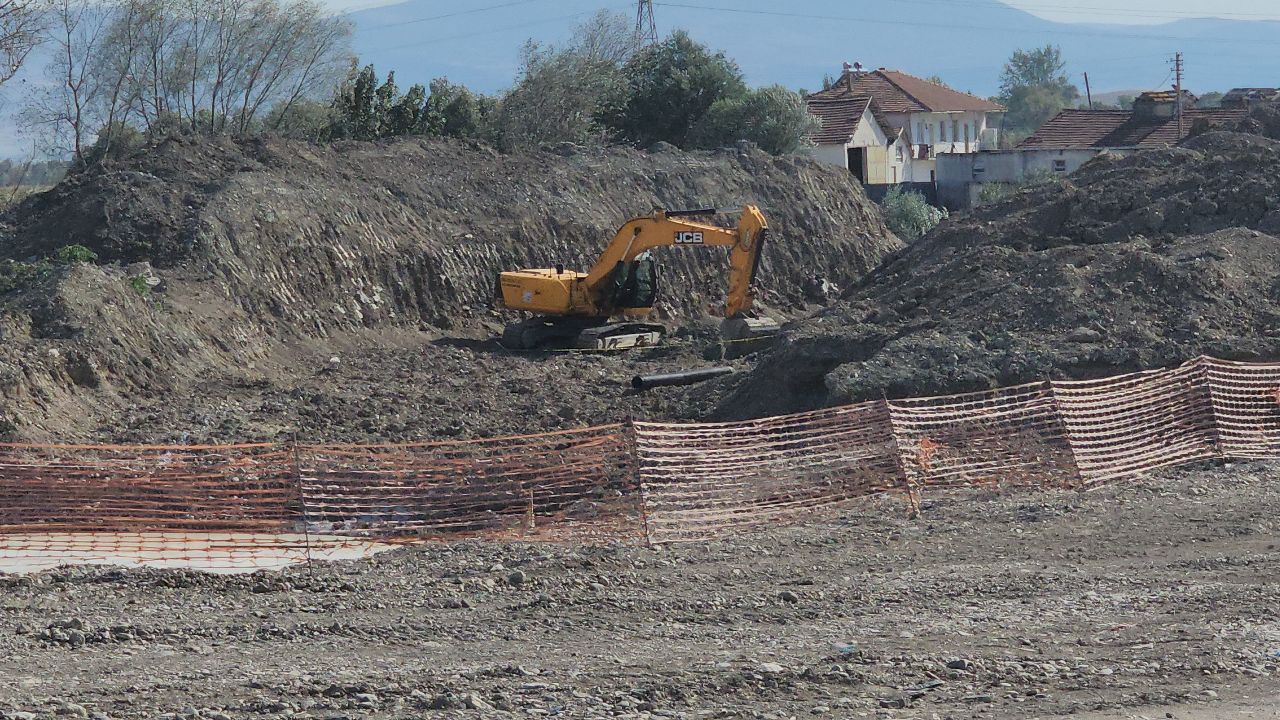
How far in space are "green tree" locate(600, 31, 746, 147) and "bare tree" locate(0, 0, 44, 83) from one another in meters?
16.8

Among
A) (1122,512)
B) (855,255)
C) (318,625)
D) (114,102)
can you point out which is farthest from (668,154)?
(318,625)

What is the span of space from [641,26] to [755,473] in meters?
45.1

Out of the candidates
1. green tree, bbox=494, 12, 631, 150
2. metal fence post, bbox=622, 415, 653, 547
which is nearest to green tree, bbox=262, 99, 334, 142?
green tree, bbox=494, 12, 631, 150

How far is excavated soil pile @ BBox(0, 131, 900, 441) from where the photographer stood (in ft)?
62.6

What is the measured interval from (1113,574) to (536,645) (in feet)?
13.8

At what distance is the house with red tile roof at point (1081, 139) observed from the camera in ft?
168

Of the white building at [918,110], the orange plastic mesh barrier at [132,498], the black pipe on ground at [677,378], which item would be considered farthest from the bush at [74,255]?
the white building at [918,110]

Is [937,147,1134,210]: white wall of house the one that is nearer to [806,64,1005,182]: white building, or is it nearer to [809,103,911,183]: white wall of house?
[809,103,911,183]: white wall of house

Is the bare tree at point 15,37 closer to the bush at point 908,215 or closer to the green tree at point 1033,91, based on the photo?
the bush at point 908,215

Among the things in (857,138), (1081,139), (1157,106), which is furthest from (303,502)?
(1157,106)

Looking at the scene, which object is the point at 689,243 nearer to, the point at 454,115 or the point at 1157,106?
the point at 454,115

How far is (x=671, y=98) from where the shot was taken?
45.8 metres

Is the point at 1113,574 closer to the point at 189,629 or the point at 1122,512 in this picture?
the point at 1122,512

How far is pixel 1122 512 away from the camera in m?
12.6
